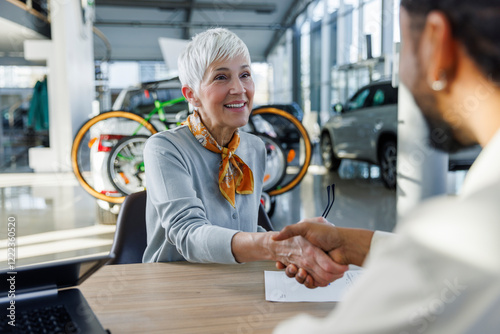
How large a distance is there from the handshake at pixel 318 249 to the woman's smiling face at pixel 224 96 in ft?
1.86

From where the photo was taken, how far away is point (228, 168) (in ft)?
4.61

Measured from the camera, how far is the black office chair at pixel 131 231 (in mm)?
1475

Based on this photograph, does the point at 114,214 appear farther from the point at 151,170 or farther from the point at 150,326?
the point at 150,326

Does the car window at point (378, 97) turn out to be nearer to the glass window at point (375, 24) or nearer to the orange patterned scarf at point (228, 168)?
the glass window at point (375, 24)

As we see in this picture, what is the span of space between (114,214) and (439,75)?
3.73 meters

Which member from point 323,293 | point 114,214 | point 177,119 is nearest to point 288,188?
point 177,119

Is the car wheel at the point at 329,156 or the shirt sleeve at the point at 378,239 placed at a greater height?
the shirt sleeve at the point at 378,239

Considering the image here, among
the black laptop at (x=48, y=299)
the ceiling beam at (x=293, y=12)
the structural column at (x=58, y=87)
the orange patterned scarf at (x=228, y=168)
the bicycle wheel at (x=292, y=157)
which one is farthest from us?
the ceiling beam at (x=293, y=12)

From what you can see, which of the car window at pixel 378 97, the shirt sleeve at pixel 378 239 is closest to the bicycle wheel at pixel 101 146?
the shirt sleeve at pixel 378 239

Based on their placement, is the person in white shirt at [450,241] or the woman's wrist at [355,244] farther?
the woman's wrist at [355,244]

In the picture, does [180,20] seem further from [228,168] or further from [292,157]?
[228,168]

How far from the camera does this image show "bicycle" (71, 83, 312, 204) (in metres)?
3.76

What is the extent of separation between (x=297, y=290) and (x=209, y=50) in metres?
0.78

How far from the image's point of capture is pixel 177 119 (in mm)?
4125
